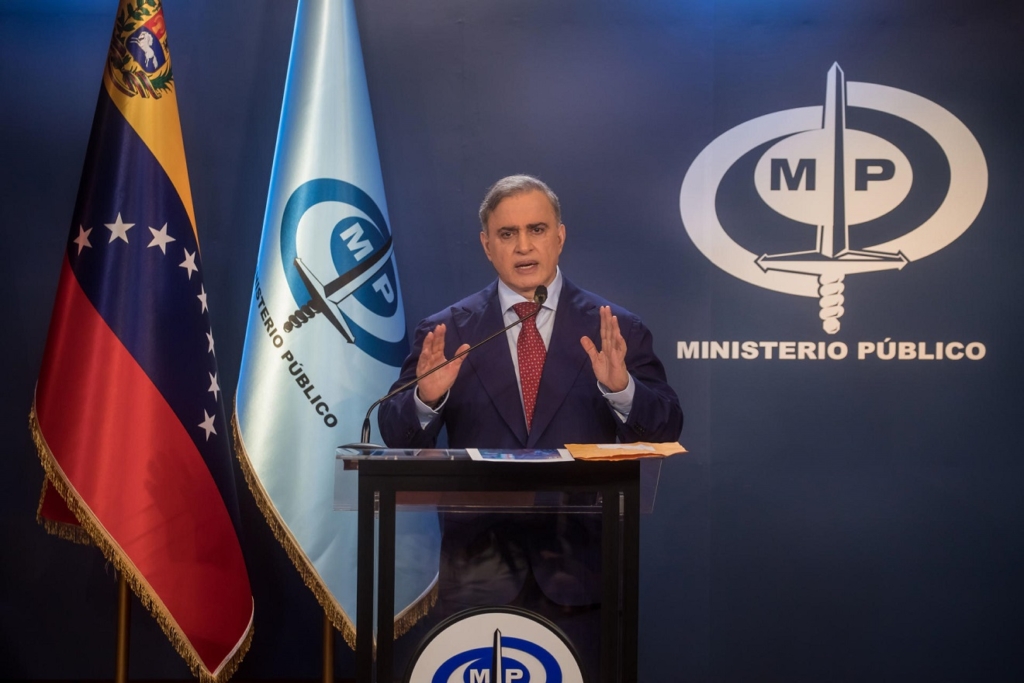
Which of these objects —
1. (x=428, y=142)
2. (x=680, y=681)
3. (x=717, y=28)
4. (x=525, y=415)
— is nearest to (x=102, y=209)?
(x=428, y=142)

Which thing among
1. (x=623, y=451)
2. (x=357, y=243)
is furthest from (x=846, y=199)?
(x=623, y=451)

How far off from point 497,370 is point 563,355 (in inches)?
7.9

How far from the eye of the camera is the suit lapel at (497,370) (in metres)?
2.65

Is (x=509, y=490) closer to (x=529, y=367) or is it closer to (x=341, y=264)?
(x=529, y=367)

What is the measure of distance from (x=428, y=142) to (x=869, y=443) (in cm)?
213

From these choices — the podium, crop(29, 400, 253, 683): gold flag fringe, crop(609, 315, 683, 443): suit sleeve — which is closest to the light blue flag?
crop(29, 400, 253, 683): gold flag fringe

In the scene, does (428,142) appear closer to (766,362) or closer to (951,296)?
(766,362)

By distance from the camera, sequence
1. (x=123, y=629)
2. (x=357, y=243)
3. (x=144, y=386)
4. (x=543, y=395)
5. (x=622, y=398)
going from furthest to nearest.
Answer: (x=357, y=243), (x=123, y=629), (x=144, y=386), (x=543, y=395), (x=622, y=398)

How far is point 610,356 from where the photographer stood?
2291mm

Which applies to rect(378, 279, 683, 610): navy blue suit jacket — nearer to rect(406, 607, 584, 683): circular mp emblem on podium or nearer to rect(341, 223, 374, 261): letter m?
rect(341, 223, 374, 261): letter m

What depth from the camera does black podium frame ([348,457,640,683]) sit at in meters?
1.79

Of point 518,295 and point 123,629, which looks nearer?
point 518,295

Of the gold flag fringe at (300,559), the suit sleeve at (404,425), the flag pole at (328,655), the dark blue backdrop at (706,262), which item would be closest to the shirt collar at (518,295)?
the suit sleeve at (404,425)

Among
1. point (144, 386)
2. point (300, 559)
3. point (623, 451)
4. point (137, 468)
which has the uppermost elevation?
point (144, 386)
